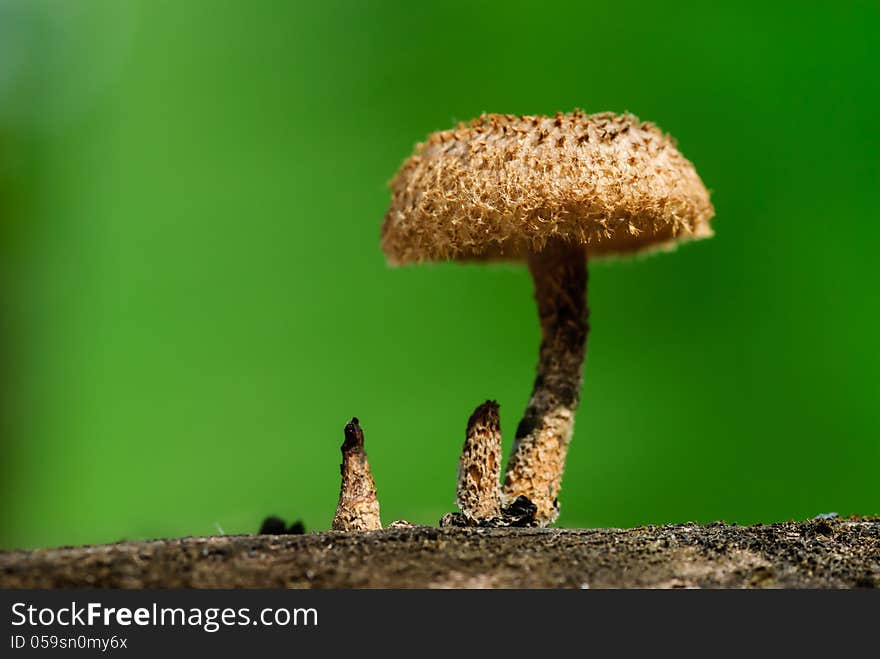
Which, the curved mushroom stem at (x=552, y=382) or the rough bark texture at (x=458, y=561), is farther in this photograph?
the curved mushroom stem at (x=552, y=382)

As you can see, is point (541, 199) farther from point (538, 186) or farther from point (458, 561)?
point (458, 561)

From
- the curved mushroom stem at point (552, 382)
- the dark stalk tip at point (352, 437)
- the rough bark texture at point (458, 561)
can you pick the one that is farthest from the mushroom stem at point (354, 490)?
the curved mushroom stem at point (552, 382)

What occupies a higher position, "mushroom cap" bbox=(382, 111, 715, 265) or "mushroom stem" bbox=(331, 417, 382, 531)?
"mushroom cap" bbox=(382, 111, 715, 265)

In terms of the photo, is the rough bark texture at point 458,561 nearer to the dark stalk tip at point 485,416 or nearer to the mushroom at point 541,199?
the dark stalk tip at point 485,416

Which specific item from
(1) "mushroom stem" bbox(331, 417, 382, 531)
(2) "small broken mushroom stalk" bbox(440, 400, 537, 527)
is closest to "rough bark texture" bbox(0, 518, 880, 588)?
(1) "mushroom stem" bbox(331, 417, 382, 531)

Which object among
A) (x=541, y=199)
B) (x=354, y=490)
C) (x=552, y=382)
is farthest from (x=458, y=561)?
(x=552, y=382)

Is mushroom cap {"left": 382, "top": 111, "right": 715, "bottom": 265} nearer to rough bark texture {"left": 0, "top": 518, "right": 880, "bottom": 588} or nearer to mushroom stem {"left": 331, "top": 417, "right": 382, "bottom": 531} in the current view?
mushroom stem {"left": 331, "top": 417, "right": 382, "bottom": 531}
